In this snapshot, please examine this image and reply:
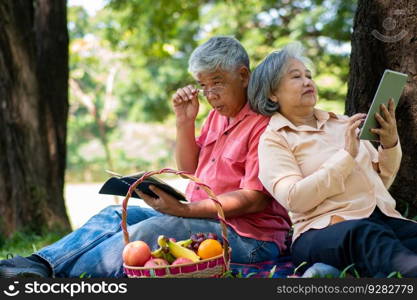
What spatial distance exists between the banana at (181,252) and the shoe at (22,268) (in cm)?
66

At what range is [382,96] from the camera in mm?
3131

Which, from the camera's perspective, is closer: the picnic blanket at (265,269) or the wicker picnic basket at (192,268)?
the wicker picnic basket at (192,268)

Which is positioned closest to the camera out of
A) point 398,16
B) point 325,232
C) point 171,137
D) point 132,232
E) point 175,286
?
point 175,286

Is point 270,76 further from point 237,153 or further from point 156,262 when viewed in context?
point 156,262

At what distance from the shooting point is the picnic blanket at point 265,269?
10.1ft

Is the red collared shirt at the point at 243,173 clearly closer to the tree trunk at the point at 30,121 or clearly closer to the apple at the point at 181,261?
the apple at the point at 181,261

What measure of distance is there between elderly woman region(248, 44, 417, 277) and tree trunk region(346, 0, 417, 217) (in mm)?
704

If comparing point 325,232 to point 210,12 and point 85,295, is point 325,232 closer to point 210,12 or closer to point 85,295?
point 85,295

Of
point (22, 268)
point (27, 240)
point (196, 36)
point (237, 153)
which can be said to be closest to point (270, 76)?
point (237, 153)

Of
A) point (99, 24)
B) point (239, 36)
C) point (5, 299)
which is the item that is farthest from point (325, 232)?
point (99, 24)

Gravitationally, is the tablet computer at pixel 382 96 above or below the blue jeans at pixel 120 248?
above

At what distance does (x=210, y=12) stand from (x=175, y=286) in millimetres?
12803

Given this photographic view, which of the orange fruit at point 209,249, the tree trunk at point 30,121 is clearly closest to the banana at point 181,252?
the orange fruit at point 209,249

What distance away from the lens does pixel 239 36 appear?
1505cm
